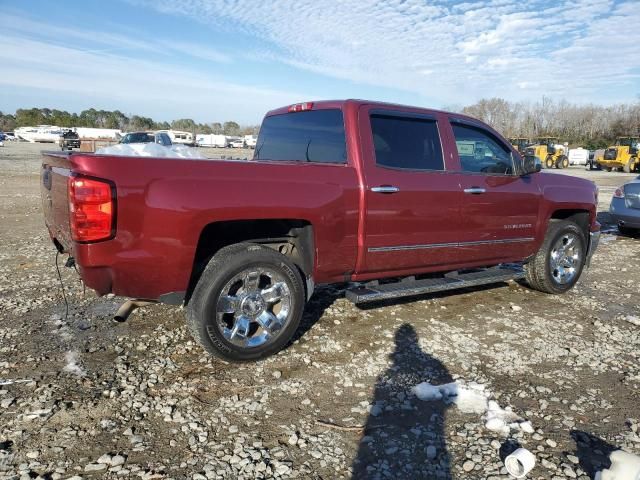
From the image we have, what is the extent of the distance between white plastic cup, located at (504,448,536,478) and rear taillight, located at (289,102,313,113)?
3315 mm

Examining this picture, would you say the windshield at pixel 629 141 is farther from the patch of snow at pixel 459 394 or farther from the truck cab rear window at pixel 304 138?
the patch of snow at pixel 459 394

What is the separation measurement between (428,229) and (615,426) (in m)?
2.07

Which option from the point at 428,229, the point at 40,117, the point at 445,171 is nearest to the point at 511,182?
the point at 445,171

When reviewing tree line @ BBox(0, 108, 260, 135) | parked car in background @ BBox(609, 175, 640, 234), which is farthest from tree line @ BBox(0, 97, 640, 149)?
parked car in background @ BBox(609, 175, 640, 234)

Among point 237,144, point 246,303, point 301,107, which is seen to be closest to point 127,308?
point 246,303

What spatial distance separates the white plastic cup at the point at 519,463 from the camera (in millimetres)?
2508

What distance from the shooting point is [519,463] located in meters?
2.53

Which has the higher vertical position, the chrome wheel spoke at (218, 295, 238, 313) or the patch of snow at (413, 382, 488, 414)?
the chrome wheel spoke at (218, 295, 238, 313)

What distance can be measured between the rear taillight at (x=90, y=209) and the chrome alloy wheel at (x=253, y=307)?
94 centimetres

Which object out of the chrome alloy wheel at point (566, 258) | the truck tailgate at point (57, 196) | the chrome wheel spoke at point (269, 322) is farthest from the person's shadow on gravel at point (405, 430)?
the chrome alloy wheel at point (566, 258)

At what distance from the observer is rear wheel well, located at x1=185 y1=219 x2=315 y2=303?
12.1ft

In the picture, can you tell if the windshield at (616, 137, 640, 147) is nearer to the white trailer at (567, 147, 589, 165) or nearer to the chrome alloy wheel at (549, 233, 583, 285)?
the white trailer at (567, 147, 589, 165)

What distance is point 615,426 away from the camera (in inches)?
118

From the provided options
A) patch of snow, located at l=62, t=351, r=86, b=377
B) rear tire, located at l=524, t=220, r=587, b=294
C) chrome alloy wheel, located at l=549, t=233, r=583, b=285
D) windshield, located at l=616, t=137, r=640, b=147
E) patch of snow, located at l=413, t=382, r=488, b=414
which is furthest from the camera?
windshield, located at l=616, t=137, r=640, b=147
